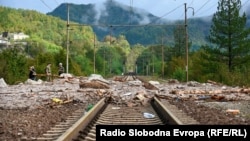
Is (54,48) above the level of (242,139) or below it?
above

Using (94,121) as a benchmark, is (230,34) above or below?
above

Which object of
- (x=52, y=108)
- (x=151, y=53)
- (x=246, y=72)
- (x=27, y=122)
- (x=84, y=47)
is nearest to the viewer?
(x=27, y=122)

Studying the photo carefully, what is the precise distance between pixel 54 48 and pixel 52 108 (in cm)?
12297

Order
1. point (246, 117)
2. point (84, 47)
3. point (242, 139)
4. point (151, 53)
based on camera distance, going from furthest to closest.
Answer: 1. point (151, 53)
2. point (84, 47)
3. point (246, 117)
4. point (242, 139)

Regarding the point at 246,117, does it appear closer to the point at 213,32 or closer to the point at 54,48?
the point at 213,32

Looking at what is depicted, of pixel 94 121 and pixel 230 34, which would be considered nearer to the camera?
pixel 94 121

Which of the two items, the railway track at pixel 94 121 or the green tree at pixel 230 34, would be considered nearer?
the railway track at pixel 94 121

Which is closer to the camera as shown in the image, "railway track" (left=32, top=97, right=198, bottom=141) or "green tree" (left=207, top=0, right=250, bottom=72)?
"railway track" (left=32, top=97, right=198, bottom=141)

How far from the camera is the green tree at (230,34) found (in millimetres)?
63375

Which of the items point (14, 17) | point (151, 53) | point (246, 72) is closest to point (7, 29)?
point (14, 17)

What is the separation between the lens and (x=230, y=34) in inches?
2516

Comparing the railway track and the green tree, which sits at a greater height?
the green tree

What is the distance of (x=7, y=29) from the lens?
135 m

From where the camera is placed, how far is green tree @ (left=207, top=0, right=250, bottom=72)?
6338 centimetres
